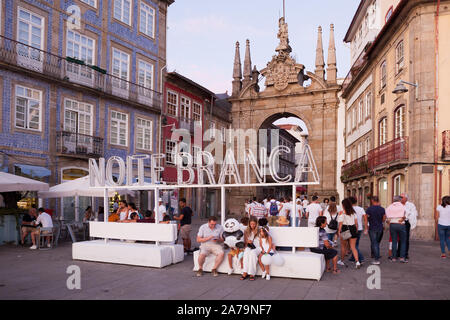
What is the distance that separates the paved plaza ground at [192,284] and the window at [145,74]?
16.0 m

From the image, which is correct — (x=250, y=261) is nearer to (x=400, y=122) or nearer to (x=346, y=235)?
(x=346, y=235)

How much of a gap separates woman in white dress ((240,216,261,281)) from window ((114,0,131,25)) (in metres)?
18.1

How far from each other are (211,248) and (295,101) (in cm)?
2707

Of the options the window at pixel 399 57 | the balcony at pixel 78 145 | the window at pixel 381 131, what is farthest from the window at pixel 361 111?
the balcony at pixel 78 145

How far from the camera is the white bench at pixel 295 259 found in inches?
316

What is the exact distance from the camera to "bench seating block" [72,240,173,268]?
368 inches

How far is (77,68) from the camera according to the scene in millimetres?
20016

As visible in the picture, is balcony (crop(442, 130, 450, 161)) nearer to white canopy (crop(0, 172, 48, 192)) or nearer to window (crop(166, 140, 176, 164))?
white canopy (crop(0, 172, 48, 192))

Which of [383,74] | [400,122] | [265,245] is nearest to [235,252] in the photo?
[265,245]

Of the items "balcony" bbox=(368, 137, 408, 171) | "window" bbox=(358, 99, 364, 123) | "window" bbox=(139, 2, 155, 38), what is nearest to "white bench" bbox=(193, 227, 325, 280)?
"balcony" bbox=(368, 137, 408, 171)

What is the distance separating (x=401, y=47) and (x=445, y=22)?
249cm

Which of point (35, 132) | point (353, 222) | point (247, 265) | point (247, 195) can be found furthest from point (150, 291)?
point (247, 195)

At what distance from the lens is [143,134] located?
969 inches
